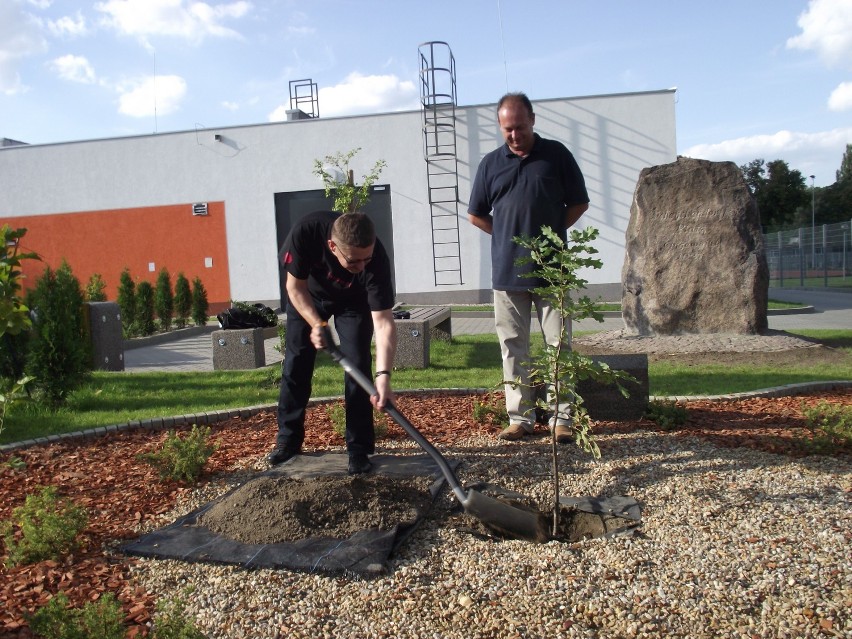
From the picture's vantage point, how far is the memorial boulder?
9375 mm

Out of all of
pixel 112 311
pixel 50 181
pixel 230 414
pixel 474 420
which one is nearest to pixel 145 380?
pixel 112 311

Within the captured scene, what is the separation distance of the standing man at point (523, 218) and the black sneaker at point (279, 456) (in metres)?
1.31

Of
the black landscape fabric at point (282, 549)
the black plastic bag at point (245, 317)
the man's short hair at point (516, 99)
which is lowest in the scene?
the black landscape fabric at point (282, 549)

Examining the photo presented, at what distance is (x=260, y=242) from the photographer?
20.4 meters

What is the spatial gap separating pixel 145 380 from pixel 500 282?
4.98 m

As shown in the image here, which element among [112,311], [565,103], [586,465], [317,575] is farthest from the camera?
[565,103]

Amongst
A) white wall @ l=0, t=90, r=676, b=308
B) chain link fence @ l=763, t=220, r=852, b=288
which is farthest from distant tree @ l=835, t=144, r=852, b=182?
white wall @ l=0, t=90, r=676, b=308

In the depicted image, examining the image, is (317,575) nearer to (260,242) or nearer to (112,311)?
(112,311)

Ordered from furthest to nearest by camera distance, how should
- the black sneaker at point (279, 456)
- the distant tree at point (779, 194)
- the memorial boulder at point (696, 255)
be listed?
the distant tree at point (779, 194) < the memorial boulder at point (696, 255) < the black sneaker at point (279, 456)

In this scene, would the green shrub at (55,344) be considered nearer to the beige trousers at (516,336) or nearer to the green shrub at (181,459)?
the green shrub at (181,459)

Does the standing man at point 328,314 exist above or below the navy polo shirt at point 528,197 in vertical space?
below

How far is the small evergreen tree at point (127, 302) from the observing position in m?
14.3

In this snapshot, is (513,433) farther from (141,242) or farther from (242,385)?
(141,242)

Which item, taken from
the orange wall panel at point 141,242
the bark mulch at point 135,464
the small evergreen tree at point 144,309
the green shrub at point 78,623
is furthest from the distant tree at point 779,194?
the green shrub at point 78,623
